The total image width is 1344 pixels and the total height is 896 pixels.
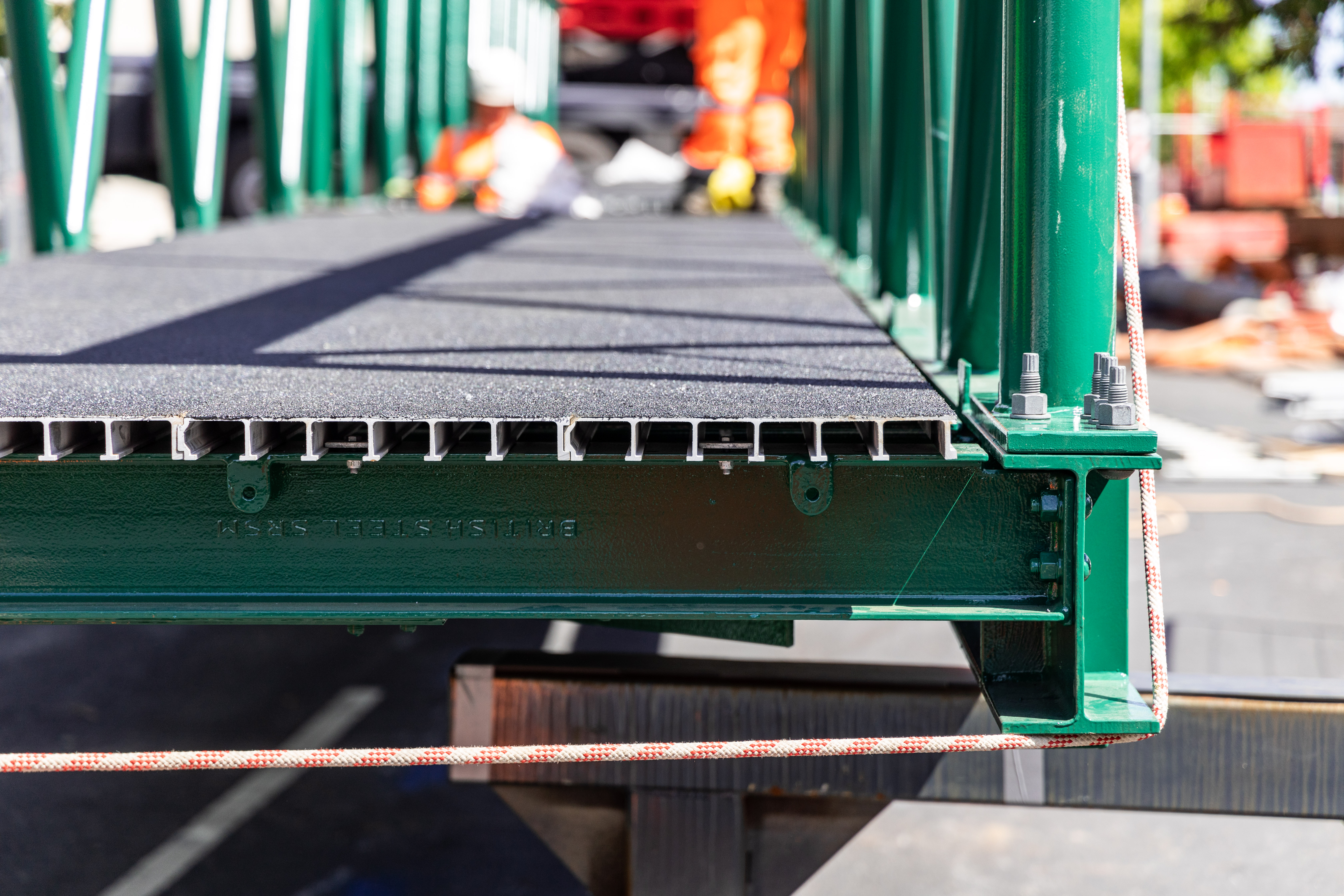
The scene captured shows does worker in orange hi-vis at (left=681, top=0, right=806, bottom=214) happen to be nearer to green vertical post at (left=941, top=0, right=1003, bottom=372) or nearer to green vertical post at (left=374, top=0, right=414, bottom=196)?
green vertical post at (left=374, top=0, right=414, bottom=196)

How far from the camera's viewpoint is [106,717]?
470 centimetres

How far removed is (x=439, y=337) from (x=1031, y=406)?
1.48 meters

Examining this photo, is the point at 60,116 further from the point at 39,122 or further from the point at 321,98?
the point at 321,98

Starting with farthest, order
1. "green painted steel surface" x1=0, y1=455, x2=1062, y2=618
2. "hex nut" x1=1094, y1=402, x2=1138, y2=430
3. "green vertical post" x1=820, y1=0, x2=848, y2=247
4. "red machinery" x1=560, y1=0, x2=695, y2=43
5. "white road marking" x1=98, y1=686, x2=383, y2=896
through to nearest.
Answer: "red machinery" x1=560, y1=0, x2=695, y2=43
"green vertical post" x1=820, y1=0, x2=848, y2=247
"white road marking" x1=98, y1=686, x2=383, y2=896
"green painted steel surface" x1=0, y1=455, x2=1062, y2=618
"hex nut" x1=1094, y1=402, x2=1138, y2=430

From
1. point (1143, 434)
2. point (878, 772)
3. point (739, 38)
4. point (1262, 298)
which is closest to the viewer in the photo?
point (1143, 434)

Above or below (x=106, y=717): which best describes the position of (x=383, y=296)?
above

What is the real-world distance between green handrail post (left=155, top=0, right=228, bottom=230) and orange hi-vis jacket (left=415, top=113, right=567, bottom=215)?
2.51 meters

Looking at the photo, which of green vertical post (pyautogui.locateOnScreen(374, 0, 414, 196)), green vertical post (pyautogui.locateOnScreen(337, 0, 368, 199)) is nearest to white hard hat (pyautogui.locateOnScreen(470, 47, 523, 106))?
green vertical post (pyautogui.locateOnScreen(374, 0, 414, 196))

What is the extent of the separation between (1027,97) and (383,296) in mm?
2308

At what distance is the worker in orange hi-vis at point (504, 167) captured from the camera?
8367 mm

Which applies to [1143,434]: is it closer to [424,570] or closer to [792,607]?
[792,607]

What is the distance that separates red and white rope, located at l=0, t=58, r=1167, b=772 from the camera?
2.01 m

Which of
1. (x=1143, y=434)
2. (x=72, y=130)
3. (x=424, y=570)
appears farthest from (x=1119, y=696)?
(x=72, y=130)

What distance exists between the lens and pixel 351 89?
777 centimetres
